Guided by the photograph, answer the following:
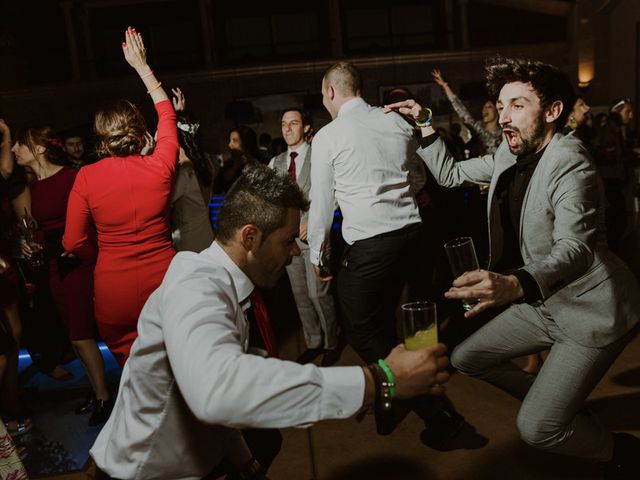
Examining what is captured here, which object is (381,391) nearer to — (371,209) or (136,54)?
(371,209)

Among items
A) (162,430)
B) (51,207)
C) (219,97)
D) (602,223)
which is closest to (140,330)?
(162,430)

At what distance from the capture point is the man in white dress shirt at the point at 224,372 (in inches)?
40.1

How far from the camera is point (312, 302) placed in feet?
12.2

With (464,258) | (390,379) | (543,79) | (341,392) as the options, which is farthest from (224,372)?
(543,79)

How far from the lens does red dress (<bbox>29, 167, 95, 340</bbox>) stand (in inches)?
116

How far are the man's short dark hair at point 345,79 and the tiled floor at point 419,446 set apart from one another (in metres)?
1.72

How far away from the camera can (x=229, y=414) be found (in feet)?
3.32

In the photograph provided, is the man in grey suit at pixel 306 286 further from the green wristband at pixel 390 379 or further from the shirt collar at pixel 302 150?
the green wristband at pixel 390 379

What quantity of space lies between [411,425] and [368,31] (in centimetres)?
1167

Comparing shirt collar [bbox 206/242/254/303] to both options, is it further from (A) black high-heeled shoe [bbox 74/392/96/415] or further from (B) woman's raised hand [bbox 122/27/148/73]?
(A) black high-heeled shoe [bbox 74/392/96/415]

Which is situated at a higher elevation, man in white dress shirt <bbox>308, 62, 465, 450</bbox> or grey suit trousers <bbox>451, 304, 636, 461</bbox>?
man in white dress shirt <bbox>308, 62, 465, 450</bbox>

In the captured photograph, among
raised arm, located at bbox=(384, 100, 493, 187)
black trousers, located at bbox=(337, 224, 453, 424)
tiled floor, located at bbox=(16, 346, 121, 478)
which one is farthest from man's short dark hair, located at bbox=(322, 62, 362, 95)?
tiled floor, located at bbox=(16, 346, 121, 478)

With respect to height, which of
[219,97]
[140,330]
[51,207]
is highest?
[219,97]

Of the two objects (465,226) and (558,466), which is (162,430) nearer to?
(558,466)
